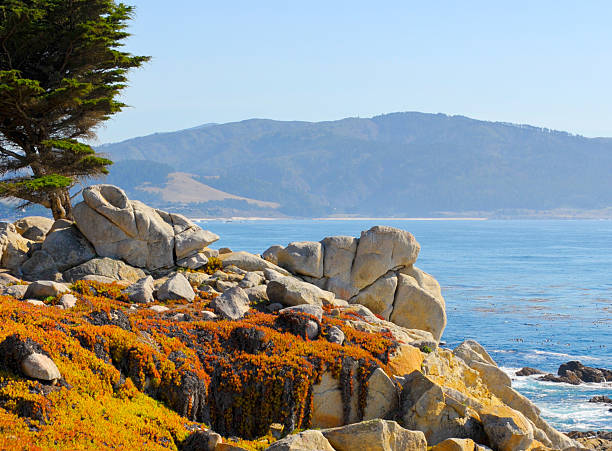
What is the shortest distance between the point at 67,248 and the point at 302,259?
10139 millimetres

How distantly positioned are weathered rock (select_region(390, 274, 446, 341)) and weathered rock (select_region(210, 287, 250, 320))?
10106 millimetres

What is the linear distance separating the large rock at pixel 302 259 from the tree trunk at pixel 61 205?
10.8 meters

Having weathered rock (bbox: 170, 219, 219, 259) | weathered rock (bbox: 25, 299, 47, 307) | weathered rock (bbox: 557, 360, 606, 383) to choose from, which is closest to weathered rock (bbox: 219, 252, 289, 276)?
weathered rock (bbox: 170, 219, 219, 259)

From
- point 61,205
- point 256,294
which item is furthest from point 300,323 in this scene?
point 61,205

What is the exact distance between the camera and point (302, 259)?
30.4 metres

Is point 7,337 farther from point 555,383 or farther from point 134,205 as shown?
point 555,383

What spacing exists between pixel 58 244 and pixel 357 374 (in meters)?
14.9

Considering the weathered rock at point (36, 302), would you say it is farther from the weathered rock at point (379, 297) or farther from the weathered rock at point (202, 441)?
the weathered rock at point (379, 297)

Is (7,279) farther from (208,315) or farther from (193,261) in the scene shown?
(208,315)

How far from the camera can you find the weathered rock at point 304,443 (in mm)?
12970

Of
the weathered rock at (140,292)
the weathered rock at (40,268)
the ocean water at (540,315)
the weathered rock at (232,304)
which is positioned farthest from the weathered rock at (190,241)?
the ocean water at (540,315)

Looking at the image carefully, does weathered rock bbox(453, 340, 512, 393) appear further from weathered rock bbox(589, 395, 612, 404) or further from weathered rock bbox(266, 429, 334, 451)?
weathered rock bbox(589, 395, 612, 404)

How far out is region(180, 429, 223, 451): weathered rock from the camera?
1405cm

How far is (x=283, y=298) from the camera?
76.5 feet
